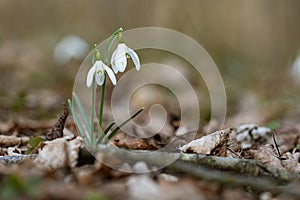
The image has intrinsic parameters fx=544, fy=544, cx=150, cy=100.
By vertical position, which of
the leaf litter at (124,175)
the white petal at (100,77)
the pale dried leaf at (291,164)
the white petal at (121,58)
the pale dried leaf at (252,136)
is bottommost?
the leaf litter at (124,175)

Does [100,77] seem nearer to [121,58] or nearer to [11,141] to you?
[121,58]

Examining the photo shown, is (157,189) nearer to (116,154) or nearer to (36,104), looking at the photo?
(116,154)

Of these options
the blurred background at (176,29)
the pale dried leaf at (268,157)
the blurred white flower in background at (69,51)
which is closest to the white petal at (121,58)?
the pale dried leaf at (268,157)

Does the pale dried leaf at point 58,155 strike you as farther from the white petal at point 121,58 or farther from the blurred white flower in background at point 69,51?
the blurred white flower in background at point 69,51

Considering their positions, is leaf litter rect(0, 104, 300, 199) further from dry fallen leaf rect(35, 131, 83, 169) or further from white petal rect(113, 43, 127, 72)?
white petal rect(113, 43, 127, 72)

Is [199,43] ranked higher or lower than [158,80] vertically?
higher

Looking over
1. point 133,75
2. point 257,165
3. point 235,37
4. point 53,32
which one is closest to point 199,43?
point 235,37

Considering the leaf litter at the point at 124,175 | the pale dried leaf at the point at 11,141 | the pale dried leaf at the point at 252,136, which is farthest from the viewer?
the pale dried leaf at the point at 252,136

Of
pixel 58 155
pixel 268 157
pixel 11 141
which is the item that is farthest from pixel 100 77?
pixel 11 141

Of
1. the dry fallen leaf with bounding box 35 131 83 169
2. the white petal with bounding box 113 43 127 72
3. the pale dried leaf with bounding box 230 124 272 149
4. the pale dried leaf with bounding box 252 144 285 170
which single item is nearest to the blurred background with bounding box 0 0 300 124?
the pale dried leaf with bounding box 230 124 272 149
